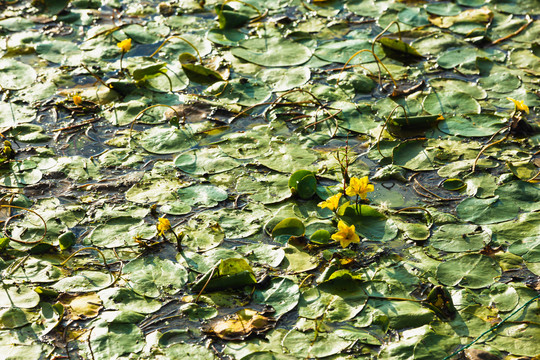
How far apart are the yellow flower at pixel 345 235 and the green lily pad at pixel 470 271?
1.37 feet

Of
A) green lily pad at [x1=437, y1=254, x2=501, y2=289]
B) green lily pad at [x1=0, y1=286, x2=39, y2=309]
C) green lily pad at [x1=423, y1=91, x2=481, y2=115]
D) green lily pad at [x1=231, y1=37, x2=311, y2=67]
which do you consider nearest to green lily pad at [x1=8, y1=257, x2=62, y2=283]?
green lily pad at [x1=0, y1=286, x2=39, y2=309]

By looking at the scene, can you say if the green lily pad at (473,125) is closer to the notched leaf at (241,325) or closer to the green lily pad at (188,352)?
the notched leaf at (241,325)

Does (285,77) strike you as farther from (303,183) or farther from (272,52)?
(303,183)

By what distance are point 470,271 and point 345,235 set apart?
0.59 m

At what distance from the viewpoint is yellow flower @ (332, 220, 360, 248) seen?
285 cm

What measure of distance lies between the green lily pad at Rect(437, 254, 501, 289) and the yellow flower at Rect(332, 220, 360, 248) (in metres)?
0.42

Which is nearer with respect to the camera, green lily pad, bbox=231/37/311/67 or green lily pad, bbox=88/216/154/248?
green lily pad, bbox=88/216/154/248

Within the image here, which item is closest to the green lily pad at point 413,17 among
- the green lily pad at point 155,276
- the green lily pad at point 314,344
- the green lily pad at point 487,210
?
the green lily pad at point 487,210

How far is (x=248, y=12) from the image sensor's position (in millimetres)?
5070

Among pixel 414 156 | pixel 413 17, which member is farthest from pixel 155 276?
pixel 413 17

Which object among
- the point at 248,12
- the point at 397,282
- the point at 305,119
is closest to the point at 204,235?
the point at 397,282

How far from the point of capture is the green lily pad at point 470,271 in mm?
2777

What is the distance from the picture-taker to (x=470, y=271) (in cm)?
283

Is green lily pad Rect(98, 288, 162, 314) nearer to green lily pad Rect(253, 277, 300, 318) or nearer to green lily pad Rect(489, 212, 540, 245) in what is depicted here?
green lily pad Rect(253, 277, 300, 318)
